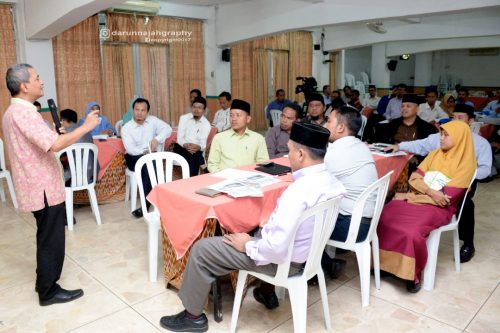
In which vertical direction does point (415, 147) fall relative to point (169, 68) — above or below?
below

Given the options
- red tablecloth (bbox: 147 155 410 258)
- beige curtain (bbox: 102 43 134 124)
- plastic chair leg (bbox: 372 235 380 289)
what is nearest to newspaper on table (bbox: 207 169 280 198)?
red tablecloth (bbox: 147 155 410 258)

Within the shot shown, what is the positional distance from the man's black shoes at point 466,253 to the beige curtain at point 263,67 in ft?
22.2

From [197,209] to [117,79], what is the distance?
229 inches

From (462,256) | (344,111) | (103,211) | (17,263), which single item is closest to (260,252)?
(344,111)

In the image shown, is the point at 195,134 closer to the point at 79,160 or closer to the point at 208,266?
the point at 79,160

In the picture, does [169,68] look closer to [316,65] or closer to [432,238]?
[316,65]

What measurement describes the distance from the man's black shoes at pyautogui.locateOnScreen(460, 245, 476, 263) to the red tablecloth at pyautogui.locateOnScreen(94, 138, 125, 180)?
3.51m

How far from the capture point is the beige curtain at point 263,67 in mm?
9314

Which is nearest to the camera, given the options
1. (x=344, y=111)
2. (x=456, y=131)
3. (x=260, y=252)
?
(x=260, y=252)

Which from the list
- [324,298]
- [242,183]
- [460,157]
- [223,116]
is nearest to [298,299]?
[324,298]

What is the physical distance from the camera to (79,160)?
3799 millimetres

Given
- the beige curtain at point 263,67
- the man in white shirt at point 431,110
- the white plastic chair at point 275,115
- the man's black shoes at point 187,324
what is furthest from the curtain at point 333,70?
the man's black shoes at point 187,324

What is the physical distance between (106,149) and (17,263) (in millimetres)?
1696

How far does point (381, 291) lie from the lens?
105 inches
